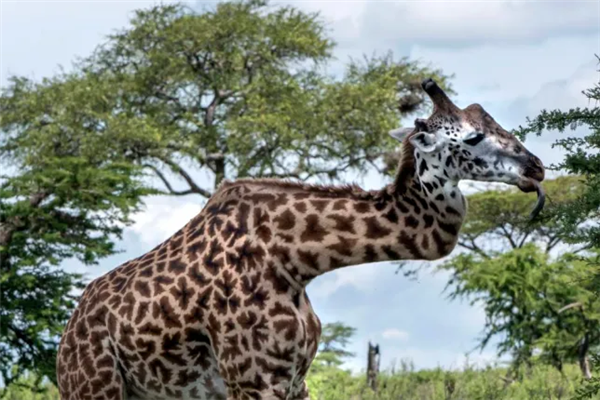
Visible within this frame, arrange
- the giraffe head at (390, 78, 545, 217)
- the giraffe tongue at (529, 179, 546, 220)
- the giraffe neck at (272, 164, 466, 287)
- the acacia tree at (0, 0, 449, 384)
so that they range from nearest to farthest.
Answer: the giraffe tongue at (529, 179, 546, 220)
the giraffe head at (390, 78, 545, 217)
the giraffe neck at (272, 164, 466, 287)
the acacia tree at (0, 0, 449, 384)

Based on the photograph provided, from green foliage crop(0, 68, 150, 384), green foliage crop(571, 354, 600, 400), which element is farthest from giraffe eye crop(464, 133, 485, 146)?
green foliage crop(0, 68, 150, 384)

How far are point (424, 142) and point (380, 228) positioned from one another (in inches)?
20.4

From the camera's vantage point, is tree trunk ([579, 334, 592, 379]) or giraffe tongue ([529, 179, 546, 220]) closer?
giraffe tongue ([529, 179, 546, 220])

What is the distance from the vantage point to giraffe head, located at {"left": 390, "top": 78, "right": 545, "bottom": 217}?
5066mm

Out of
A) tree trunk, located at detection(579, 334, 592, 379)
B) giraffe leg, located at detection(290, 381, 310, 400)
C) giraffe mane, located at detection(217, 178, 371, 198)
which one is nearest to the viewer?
giraffe mane, located at detection(217, 178, 371, 198)

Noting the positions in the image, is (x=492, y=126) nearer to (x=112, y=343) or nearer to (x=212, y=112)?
(x=112, y=343)

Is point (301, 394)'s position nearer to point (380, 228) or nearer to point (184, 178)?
point (380, 228)

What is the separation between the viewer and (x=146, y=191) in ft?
57.0

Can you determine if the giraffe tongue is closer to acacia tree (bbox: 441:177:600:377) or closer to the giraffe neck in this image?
the giraffe neck

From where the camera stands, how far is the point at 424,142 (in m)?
5.09

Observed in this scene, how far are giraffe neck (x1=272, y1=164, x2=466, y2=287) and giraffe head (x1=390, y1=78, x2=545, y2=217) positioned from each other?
3.5 inches

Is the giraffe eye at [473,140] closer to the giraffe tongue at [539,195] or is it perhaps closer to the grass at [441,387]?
the giraffe tongue at [539,195]

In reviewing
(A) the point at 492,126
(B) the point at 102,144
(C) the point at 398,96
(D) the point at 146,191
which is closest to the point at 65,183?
(D) the point at 146,191

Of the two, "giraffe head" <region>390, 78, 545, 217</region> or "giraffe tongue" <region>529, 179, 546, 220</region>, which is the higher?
"giraffe head" <region>390, 78, 545, 217</region>
